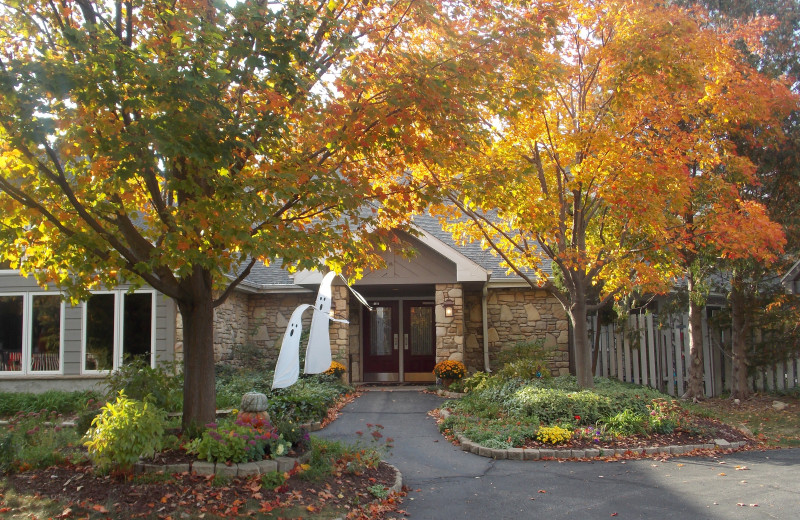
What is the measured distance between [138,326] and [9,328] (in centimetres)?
292

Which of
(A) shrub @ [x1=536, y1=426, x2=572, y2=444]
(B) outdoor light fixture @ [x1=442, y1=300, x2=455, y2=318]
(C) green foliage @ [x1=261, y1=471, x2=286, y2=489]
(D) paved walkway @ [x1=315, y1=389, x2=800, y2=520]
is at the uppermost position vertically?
(B) outdoor light fixture @ [x1=442, y1=300, x2=455, y2=318]

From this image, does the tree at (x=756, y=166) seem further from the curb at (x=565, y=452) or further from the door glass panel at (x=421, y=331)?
the door glass panel at (x=421, y=331)

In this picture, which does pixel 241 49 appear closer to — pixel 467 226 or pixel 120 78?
pixel 120 78

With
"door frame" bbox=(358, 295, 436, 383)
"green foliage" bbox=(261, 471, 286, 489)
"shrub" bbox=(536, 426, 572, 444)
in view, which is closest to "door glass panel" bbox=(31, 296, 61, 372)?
"door frame" bbox=(358, 295, 436, 383)

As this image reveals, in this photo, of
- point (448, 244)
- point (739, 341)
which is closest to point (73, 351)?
point (448, 244)

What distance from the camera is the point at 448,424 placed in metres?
10.5

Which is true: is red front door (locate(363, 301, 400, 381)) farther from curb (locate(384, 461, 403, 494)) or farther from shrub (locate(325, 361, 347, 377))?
curb (locate(384, 461, 403, 494))

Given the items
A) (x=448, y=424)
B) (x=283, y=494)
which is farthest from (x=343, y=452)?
(x=448, y=424)

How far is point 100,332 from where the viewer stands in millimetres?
14164

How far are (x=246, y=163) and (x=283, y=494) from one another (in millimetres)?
3336

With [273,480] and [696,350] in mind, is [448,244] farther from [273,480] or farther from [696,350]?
[273,480]

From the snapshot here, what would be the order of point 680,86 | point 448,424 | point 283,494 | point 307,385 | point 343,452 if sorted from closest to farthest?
point 283,494 < point 343,452 < point 680,86 < point 448,424 < point 307,385

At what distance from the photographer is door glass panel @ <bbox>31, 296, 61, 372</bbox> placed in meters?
14.1

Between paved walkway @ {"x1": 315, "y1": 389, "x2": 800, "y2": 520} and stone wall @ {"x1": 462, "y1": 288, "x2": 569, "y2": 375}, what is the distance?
6741mm
